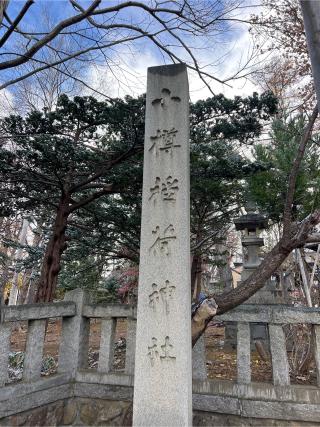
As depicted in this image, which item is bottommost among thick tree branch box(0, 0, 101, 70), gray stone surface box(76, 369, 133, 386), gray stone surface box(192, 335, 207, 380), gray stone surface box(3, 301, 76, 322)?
gray stone surface box(76, 369, 133, 386)

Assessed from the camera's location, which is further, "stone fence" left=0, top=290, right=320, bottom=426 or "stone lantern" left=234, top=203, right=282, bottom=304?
"stone lantern" left=234, top=203, right=282, bottom=304

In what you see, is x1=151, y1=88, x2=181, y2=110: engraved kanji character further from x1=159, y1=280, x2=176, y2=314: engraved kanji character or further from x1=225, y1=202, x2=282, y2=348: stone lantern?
x1=225, y1=202, x2=282, y2=348: stone lantern

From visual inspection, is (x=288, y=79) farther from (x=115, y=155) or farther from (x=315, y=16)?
(x=315, y=16)

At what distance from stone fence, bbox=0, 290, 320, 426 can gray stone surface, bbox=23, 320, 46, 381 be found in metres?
0.01

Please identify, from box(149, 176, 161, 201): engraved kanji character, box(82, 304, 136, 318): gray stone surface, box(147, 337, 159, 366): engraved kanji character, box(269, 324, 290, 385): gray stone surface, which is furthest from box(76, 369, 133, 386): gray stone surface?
box(149, 176, 161, 201): engraved kanji character

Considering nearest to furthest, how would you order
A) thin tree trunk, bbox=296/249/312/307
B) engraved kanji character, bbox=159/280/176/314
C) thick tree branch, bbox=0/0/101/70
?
engraved kanji character, bbox=159/280/176/314 → thick tree branch, bbox=0/0/101/70 → thin tree trunk, bbox=296/249/312/307

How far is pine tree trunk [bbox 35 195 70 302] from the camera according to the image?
5.44 metres

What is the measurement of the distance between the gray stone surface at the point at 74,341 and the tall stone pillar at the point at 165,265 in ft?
4.61

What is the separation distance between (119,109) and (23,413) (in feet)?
14.0

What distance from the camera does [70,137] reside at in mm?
5301

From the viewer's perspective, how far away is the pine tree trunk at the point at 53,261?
5438 mm

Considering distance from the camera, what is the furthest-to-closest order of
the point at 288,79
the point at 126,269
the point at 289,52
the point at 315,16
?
the point at 126,269, the point at 288,79, the point at 289,52, the point at 315,16

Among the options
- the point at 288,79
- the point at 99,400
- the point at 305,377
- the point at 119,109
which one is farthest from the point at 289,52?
the point at 99,400

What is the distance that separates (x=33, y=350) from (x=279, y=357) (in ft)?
9.14
